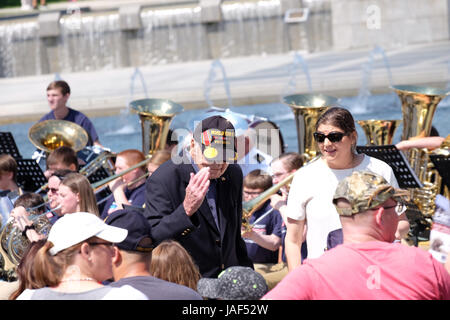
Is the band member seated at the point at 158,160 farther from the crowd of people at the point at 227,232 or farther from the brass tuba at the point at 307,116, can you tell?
the brass tuba at the point at 307,116

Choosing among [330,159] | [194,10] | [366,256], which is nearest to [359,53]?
[194,10]

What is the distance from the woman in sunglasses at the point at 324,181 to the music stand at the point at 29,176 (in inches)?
144

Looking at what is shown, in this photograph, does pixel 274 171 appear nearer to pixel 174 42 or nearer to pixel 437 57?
pixel 437 57

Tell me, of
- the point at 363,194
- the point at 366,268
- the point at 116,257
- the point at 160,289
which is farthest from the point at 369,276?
the point at 116,257

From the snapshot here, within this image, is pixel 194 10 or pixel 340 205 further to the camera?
pixel 194 10

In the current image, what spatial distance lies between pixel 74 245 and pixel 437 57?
51.4 ft

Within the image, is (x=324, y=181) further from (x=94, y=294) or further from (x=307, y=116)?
(x=307, y=116)

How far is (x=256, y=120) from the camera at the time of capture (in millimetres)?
7781

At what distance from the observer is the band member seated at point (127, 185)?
259 inches

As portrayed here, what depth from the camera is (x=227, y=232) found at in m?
4.16

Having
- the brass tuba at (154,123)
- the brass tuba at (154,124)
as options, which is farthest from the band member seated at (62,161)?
the brass tuba at (154,123)

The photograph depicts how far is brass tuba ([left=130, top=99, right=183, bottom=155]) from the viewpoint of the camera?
25.1 ft

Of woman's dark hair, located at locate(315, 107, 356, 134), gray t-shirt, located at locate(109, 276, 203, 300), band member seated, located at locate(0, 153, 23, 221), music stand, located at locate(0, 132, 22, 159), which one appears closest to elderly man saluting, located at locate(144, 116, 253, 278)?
woman's dark hair, located at locate(315, 107, 356, 134)

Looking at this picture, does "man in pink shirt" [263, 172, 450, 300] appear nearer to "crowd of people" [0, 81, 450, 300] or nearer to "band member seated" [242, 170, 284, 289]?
"crowd of people" [0, 81, 450, 300]
